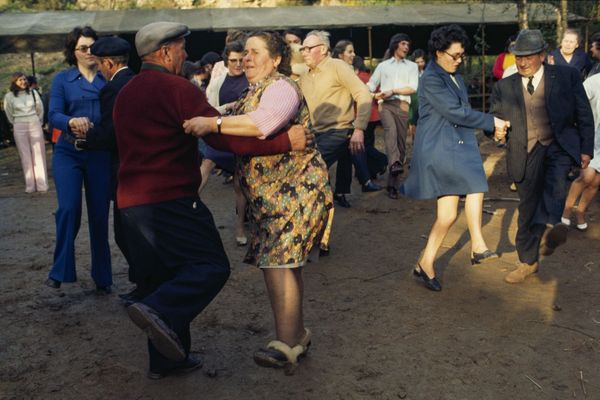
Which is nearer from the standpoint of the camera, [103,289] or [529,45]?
[529,45]

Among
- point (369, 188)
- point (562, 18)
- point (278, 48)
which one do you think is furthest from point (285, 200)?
point (562, 18)

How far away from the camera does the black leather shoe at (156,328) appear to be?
358 cm

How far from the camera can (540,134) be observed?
18.8 feet

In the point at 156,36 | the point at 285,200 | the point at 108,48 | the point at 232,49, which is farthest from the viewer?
the point at 232,49

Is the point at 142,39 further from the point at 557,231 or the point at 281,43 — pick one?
the point at 557,231

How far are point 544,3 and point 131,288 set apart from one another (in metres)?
14.9

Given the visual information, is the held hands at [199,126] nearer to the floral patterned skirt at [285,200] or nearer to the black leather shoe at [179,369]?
the floral patterned skirt at [285,200]

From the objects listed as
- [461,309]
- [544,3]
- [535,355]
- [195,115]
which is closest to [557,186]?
[461,309]

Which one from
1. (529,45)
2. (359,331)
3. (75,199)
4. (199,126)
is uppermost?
(529,45)

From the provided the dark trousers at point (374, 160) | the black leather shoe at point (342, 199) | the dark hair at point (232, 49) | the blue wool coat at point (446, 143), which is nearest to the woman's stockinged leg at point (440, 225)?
the blue wool coat at point (446, 143)

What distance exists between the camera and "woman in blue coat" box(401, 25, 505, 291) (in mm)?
5609

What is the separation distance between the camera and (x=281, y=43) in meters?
4.17

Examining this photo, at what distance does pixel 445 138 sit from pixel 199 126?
2.67 m

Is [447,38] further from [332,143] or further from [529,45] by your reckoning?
[332,143]
